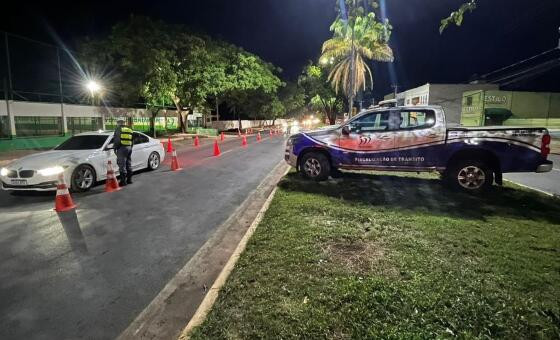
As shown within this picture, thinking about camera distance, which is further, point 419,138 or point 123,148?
point 123,148

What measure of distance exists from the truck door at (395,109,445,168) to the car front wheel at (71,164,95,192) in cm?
766

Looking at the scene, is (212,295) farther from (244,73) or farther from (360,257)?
(244,73)

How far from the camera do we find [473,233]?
16.4ft

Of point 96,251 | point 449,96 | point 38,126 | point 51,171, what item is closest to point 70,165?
point 51,171

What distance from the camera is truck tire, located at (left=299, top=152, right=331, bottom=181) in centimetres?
887

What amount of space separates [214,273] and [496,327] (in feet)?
9.66

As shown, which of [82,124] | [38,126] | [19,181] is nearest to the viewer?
[19,181]

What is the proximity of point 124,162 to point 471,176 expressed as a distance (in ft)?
28.3

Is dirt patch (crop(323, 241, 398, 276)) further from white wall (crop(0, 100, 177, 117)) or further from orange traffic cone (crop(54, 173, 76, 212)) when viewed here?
white wall (crop(0, 100, 177, 117))

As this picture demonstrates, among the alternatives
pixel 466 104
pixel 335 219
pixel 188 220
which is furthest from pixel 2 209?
pixel 466 104

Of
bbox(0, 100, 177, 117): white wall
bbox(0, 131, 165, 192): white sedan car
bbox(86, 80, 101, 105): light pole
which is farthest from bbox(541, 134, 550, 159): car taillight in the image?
bbox(86, 80, 101, 105): light pole

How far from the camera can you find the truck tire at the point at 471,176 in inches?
299

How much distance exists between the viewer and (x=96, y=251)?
479cm

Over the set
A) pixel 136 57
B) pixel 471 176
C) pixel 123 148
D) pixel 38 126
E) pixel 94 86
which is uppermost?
pixel 136 57
